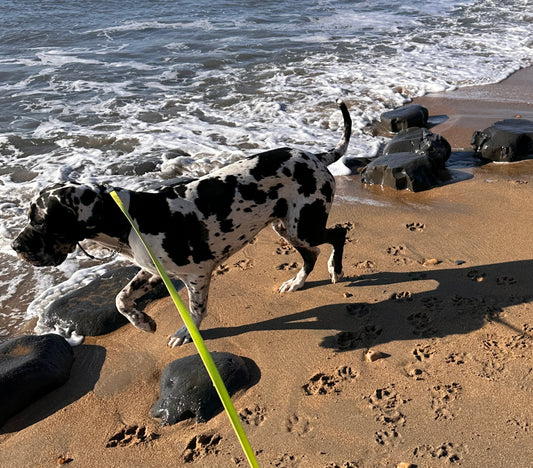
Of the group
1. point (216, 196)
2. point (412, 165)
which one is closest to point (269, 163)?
point (216, 196)

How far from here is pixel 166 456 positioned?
11.5 ft

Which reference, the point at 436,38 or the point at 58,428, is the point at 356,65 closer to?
the point at 436,38

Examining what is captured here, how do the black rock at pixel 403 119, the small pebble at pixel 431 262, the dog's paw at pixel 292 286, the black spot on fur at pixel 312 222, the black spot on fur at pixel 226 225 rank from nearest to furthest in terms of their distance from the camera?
the black spot on fur at pixel 226 225
the black spot on fur at pixel 312 222
the dog's paw at pixel 292 286
the small pebble at pixel 431 262
the black rock at pixel 403 119

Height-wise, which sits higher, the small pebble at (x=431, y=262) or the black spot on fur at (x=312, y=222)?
the black spot on fur at (x=312, y=222)

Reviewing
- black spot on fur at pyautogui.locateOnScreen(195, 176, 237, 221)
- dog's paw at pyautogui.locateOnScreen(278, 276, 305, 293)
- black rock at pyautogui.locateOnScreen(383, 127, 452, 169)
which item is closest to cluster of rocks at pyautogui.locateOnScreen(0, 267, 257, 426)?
dog's paw at pyautogui.locateOnScreen(278, 276, 305, 293)

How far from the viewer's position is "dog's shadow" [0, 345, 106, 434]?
13.0 feet

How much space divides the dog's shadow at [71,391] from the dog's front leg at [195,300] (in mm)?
632

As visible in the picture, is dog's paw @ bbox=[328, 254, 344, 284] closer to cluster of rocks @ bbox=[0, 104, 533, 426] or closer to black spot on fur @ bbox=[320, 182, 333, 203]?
black spot on fur @ bbox=[320, 182, 333, 203]

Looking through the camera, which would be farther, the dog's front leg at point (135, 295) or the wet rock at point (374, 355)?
the dog's front leg at point (135, 295)

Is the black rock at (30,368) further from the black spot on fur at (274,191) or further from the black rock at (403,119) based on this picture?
the black rock at (403,119)

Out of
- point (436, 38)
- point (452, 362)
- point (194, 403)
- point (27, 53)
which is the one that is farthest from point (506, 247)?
point (27, 53)

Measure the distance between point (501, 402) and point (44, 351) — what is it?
3.38 meters

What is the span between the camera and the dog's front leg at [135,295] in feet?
14.8

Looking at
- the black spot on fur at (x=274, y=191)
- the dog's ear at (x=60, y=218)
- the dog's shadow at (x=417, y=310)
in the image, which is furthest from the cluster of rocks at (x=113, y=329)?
the black spot on fur at (x=274, y=191)
